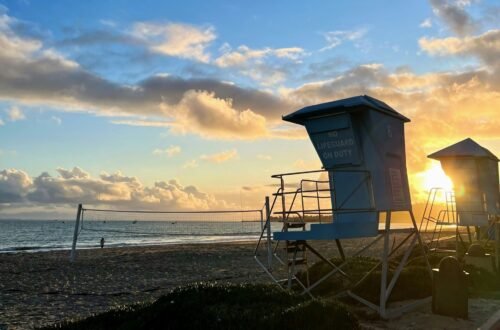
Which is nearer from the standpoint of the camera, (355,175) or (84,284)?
(355,175)

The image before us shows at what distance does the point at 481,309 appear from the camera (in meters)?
10.0

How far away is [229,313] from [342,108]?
4.94 meters

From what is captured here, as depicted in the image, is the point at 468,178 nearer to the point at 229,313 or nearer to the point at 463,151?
the point at 463,151

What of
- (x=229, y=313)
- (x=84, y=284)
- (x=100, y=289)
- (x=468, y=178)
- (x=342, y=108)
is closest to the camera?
(x=229, y=313)

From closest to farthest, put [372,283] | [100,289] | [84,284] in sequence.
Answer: [372,283] → [100,289] → [84,284]

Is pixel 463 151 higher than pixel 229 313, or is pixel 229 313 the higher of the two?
pixel 463 151

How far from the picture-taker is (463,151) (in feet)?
64.8

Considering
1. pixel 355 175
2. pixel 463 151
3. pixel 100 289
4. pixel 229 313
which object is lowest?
pixel 100 289

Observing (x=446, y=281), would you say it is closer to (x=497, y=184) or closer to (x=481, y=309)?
(x=481, y=309)

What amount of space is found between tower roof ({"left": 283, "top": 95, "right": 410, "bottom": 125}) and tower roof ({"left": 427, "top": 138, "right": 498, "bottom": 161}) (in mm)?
10343

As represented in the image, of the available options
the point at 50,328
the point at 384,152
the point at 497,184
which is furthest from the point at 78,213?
the point at 497,184

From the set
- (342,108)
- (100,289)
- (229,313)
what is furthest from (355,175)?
(100,289)

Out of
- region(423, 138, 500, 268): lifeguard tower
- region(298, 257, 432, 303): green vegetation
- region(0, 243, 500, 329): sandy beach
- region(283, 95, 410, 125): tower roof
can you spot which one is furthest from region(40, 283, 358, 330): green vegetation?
region(423, 138, 500, 268): lifeguard tower

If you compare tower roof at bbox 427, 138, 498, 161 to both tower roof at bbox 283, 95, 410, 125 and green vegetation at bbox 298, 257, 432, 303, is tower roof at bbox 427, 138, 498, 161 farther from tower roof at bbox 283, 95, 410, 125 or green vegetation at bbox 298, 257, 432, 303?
tower roof at bbox 283, 95, 410, 125
